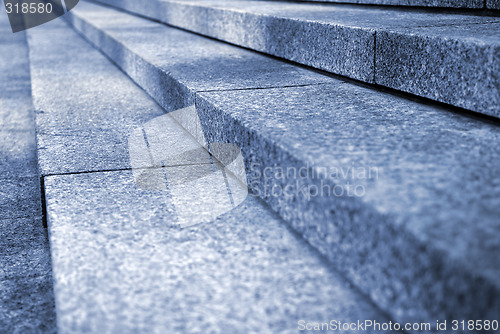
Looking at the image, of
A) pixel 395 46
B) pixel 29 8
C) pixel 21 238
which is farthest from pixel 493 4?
pixel 29 8

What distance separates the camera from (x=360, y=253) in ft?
3.61

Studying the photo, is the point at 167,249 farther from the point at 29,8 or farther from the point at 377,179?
the point at 29,8

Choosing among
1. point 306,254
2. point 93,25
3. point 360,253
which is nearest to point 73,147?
point 306,254

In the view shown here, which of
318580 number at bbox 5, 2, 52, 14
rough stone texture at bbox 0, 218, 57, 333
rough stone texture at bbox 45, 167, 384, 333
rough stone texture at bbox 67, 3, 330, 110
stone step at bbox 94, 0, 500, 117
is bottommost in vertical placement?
rough stone texture at bbox 0, 218, 57, 333

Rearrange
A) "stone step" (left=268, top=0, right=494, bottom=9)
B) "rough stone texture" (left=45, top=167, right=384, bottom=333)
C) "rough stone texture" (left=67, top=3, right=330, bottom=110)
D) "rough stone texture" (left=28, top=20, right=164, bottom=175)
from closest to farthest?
1. "rough stone texture" (left=45, top=167, right=384, bottom=333)
2. "rough stone texture" (left=28, top=20, right=164, bottom=175)
3. "rough stone texture" (left=67, top=3, right=330, bottom=110)
4. "stone step" (left=268, top=0, right=494, bottom=9)

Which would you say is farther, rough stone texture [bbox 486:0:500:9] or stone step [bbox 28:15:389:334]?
rough stone texture [bbox 486:0:500:9]

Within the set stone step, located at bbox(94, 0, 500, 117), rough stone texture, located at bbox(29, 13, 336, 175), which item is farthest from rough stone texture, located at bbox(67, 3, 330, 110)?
stone step, located at bbox(94, 0, 500, 117)

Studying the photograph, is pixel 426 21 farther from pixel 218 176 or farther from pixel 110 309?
pixel 110 309

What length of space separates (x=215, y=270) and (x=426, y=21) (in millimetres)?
1597

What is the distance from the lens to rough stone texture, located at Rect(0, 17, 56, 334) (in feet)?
4.49

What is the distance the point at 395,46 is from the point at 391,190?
95cm

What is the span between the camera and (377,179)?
1.18m

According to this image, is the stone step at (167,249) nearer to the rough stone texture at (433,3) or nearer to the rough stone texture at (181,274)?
the rough stone texture at (181,274)

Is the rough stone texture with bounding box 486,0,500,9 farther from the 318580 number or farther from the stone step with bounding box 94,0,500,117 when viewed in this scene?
the 318580 number
